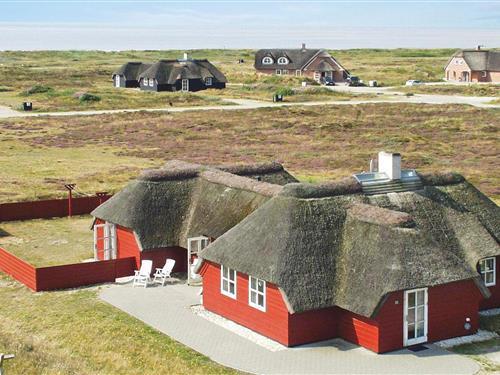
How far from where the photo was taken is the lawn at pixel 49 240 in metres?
34.4

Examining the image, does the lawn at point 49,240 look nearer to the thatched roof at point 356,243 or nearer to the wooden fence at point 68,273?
the wooden fence at point 68,273

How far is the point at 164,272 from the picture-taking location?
98.6 ft

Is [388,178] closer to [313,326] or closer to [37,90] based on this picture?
[313,326]

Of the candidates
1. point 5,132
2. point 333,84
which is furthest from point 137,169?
point 333,84

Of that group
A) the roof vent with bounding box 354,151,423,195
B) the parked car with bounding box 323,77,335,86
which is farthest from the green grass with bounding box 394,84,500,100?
the roof vent with bounding box 354,151,423,195

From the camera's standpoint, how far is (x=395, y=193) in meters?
26.6

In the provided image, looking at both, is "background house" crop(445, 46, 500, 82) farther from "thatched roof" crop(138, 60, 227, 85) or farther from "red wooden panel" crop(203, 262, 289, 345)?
"red wooden panel" crop(203, 262, 289, 345)

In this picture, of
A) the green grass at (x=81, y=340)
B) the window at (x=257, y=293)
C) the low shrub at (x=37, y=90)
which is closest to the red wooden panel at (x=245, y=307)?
the window at (x=257, y=293)

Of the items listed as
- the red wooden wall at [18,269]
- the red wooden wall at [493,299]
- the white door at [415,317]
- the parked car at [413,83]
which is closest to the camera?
the white door at [415,317]

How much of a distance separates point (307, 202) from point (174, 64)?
295ft

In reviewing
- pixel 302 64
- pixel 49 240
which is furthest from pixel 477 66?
pixel 49 240

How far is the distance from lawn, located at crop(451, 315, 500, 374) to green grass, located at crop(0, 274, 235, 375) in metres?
A: 6.62

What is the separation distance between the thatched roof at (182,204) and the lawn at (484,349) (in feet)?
26.8

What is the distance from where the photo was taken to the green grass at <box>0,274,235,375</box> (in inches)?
859
